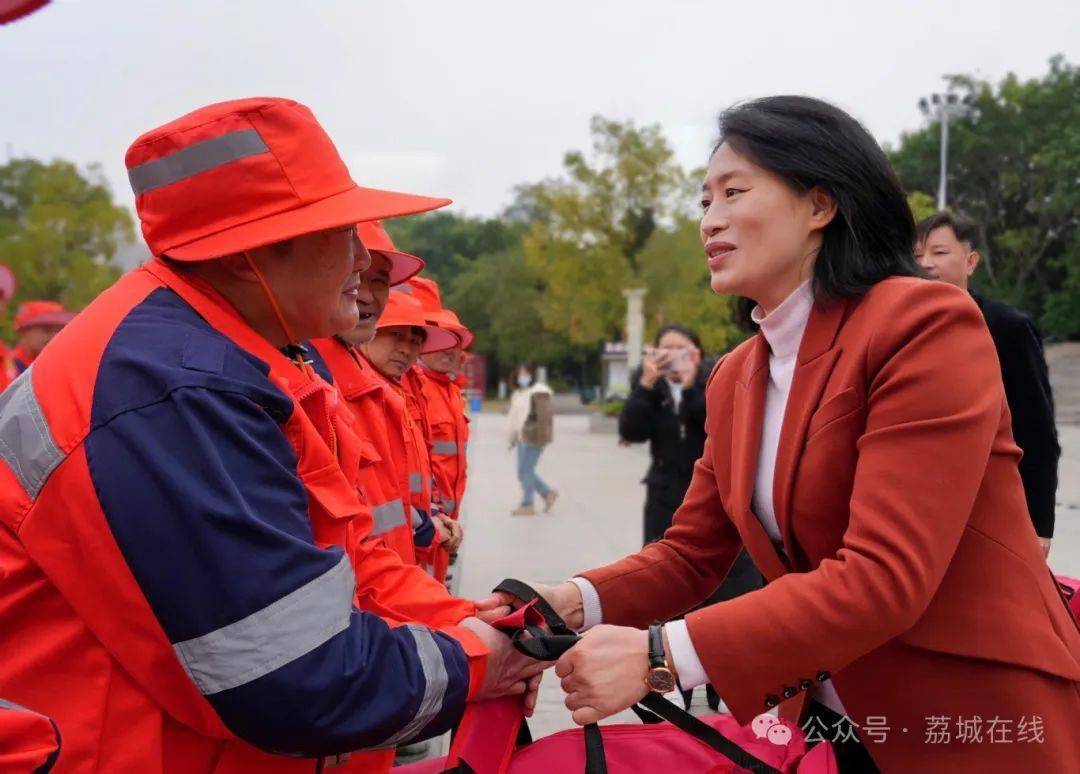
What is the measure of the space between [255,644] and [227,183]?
69 centimetres

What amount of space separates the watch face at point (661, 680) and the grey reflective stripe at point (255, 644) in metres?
0.59

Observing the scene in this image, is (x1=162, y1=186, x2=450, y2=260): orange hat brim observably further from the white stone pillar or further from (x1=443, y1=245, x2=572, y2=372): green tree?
(x1=443, y1=245, x2=572, y2=372): green tree

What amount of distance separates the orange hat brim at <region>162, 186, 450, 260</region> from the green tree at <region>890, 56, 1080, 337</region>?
44.3m

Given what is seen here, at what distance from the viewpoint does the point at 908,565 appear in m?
1.64

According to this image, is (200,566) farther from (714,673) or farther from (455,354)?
(455,354)

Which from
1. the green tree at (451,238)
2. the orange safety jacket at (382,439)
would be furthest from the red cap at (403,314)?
the green tree at (451,238)

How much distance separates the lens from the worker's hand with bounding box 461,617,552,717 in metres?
1.79

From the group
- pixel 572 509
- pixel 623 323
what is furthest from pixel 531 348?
pixel 572 509

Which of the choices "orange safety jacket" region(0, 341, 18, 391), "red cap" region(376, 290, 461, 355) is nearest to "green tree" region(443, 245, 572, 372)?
"orange safety jacket" region(0, 341, 18, 391)

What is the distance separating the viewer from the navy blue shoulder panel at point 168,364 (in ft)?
4.58

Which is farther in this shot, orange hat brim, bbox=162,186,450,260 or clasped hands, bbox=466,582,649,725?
clasped hands, bbox=466,582,649,725

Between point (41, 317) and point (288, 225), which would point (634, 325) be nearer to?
point (41, 317)

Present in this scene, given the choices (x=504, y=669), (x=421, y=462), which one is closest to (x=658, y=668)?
(x=504, y=669)

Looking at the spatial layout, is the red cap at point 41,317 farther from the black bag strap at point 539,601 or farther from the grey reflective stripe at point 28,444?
the grey reflective stripe at point 28,444
